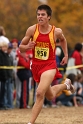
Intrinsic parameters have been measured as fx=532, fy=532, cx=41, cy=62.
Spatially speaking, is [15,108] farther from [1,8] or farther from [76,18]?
[76,18]

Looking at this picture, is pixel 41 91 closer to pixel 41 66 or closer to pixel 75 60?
pixel 41 66

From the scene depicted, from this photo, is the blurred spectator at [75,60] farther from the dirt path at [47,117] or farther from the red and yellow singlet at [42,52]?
the red and yellow singlet at [42,52]

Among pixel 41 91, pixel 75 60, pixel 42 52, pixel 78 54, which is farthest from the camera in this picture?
pixel 75 60

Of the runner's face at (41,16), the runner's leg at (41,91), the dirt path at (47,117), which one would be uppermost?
the runner's face at (41,16)

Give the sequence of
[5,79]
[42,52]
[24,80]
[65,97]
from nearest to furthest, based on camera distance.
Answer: [42,52], [5,79], [24,80], [65,97]

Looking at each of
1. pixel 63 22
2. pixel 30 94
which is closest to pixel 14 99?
pixel 30 94

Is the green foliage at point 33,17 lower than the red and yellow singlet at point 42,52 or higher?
higher

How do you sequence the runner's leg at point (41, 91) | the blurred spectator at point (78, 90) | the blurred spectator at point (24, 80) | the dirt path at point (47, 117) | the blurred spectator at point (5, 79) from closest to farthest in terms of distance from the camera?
the runner's leg at point (41, 91) < the dirt path at point (47, 117) < the blurred spectator at point (5, 79) < the blurred spectator at point (24, 80) < the blurred spectator at point (78, 90)

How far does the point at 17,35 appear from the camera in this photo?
39188 millimetres

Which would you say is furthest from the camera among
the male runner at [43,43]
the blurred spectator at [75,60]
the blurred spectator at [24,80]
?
the blurred spectator at [75,60]

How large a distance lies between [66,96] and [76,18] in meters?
26.1

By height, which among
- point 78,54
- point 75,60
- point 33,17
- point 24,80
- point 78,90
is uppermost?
point 33,17

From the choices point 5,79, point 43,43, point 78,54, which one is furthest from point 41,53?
point 78,54

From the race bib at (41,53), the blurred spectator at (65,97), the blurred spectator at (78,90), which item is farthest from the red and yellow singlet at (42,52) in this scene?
the blurred spectator at (78,90)
